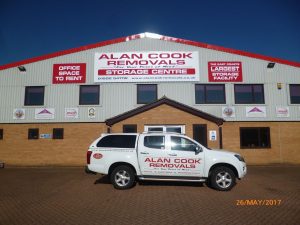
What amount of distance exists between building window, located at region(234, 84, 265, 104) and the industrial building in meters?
0.07

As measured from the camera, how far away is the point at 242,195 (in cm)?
819

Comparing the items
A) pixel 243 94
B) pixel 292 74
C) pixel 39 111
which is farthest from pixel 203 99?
pixel 39 111

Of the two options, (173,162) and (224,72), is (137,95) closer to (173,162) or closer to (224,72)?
(224,72)

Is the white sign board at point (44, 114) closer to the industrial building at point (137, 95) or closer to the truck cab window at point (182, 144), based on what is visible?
the industrial building at point (137, 95)

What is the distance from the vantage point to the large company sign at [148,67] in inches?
679

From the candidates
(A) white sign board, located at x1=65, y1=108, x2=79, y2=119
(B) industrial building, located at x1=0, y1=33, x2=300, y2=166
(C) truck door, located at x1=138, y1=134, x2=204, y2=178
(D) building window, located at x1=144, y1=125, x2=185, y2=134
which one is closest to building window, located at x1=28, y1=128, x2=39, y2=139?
(B) industrial building, located at x1=0, y1=33, x2=300, y2=166

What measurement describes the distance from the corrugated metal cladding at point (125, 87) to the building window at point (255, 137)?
77 cm

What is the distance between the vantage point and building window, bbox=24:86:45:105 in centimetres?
1758

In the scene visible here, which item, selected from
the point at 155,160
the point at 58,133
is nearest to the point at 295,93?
the point at 155,160
